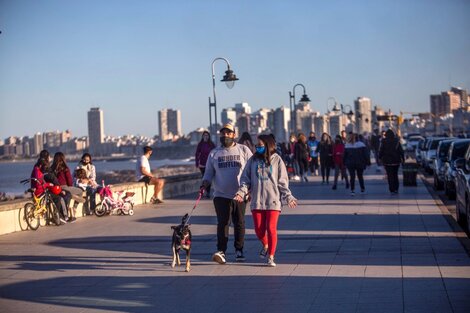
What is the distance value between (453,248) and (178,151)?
577 feet

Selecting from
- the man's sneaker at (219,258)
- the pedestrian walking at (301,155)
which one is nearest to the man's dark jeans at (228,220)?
the man's sneaker at (219,258)

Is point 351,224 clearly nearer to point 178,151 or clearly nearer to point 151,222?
point 151,222

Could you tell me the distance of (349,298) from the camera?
923 centimetres

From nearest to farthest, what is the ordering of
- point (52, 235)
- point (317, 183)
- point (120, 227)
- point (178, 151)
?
point (52, 235)
point (120, 227)
point (317, 183)
point (178, 151)

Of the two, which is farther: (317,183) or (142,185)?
(317,183)

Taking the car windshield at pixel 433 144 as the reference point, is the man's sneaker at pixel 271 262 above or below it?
below

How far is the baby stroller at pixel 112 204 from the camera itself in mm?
20750

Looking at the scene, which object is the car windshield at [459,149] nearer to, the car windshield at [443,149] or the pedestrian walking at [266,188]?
the car windshield at [443,149]

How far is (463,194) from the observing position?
49.6 ft

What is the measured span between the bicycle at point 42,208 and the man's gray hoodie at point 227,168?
6379mm

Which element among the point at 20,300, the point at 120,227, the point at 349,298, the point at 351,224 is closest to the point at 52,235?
the point at 120,227

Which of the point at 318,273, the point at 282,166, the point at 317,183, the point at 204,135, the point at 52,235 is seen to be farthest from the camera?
the point at 317,183

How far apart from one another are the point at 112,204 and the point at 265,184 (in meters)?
9.52

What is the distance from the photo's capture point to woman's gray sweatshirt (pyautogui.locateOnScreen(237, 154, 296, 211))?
11.9 m
